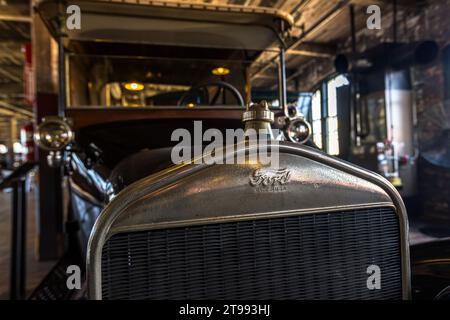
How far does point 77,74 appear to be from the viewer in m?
1.98

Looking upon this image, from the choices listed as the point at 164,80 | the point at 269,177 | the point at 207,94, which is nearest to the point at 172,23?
the point at 164,80

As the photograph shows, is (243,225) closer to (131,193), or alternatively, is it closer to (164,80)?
(131,193)

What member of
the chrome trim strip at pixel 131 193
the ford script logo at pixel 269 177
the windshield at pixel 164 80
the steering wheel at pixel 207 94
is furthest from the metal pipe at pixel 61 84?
the ford script logo at pixel 269 177

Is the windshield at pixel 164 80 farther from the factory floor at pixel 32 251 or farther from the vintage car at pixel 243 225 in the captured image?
the factory floor at pixel 32 251

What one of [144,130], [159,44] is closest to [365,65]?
[159,44]

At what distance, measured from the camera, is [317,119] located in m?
1.87

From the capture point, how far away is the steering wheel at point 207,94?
81.4 inches

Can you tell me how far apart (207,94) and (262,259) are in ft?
4.27

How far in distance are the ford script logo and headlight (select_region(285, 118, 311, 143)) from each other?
32.7 inches

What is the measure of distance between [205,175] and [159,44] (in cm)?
144

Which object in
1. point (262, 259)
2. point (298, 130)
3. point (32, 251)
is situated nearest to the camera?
point (262, 259)

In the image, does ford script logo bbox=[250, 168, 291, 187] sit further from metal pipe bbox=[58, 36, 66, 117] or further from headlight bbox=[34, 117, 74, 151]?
metal pipe bbox=[58, 36, 66, 117]

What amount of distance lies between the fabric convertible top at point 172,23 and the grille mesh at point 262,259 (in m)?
1.34

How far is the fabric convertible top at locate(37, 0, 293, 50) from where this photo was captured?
73.3 inches
